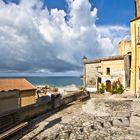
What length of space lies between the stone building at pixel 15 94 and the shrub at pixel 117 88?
14.4m

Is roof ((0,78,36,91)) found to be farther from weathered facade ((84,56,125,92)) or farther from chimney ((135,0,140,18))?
chimney ((135,0,140,18))

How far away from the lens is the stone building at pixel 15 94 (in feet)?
47.2

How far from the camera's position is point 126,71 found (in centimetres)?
3353

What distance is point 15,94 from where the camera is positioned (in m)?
15.9

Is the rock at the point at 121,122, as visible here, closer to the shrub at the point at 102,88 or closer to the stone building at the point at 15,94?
the stone building at the point at 15,94

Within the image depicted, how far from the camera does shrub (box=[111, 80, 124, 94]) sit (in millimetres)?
31367

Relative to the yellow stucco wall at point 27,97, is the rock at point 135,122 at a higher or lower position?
lower

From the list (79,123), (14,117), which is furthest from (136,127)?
(14,117)

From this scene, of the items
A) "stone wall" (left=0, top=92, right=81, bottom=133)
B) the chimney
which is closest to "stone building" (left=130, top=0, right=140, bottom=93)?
the chimney

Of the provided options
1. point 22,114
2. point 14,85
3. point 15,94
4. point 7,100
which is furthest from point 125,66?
point 22,114

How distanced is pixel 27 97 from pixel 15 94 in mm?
3372

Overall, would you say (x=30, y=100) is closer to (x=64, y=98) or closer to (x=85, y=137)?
(x=64, y=98)

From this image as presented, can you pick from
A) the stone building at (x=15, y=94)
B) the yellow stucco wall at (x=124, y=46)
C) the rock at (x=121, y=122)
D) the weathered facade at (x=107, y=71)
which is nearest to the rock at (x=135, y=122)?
the rock at (x=121, y=122)

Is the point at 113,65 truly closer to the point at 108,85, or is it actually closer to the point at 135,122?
the point at 108,85
